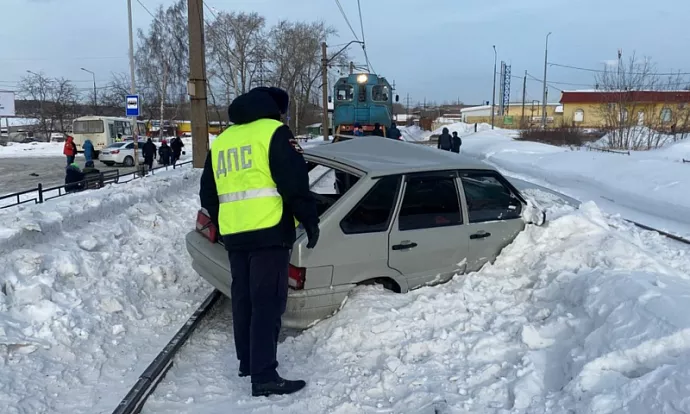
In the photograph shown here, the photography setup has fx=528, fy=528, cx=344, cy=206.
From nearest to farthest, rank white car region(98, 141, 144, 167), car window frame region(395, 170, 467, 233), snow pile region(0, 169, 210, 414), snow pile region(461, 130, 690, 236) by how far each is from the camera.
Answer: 1. snow pile region(0, 169, 210, 414)
2. car window frame region(395, 170, 467, 233)
3. snow pile region(461, 130, 690, 236)
4. white car region(98, 141, 144, 167)

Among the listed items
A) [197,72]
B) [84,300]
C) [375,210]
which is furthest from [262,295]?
[197,72]

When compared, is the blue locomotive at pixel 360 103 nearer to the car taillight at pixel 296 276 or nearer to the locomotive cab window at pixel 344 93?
the locomotive cab window at pixel 344 93

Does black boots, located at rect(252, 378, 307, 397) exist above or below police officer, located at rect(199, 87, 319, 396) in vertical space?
below

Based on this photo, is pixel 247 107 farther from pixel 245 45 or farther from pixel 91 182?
pixel 245 45

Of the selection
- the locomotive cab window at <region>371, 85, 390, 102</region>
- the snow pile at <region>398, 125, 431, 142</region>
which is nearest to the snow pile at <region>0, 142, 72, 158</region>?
the locomotive cab window at <region>371, 85, 390, 102</region>

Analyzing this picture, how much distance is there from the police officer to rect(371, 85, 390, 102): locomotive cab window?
2274 cm

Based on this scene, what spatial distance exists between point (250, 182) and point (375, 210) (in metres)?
1.39

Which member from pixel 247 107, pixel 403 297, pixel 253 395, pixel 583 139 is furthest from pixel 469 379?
pixel 583 139

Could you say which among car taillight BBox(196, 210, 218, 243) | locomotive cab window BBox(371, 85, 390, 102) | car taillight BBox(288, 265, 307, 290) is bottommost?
car taillight BBox(288, 265, 307, 290)

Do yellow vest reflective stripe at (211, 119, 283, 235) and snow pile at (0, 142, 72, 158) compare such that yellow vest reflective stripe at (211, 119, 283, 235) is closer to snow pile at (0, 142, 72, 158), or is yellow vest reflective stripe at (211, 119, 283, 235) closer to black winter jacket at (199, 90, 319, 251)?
black winter jacket at (199, 90, 319, 251)

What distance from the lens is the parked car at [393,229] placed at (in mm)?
4219

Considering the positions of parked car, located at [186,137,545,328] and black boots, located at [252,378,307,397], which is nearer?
black boots, located at [252,378,307,397]

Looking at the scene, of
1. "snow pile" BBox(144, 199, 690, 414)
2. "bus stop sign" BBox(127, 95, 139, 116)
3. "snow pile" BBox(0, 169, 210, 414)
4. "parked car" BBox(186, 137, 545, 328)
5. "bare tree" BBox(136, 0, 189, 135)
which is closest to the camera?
"snow pile" BBox(144, 199, 690, 414)

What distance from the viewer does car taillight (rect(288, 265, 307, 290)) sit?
4086mm
